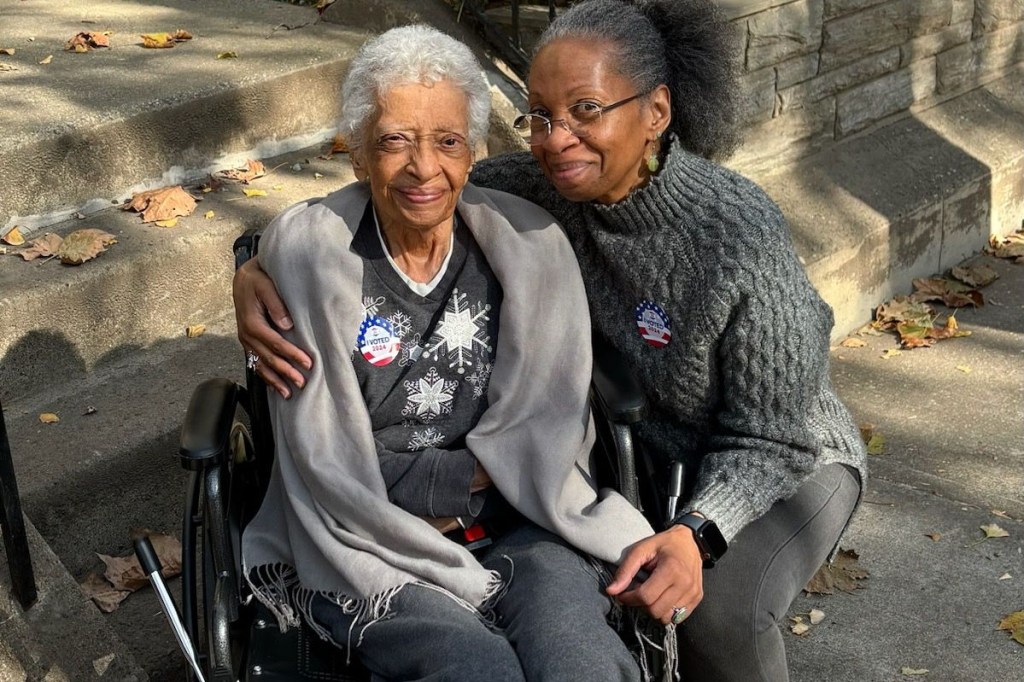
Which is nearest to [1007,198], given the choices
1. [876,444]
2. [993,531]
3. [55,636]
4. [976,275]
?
[976,275]

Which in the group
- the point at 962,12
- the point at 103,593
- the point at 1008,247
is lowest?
the point at 1008,247

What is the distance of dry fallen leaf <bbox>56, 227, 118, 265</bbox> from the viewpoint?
13.0ft

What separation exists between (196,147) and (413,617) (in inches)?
103

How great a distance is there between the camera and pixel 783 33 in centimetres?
513

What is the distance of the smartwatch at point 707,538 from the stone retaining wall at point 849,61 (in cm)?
243

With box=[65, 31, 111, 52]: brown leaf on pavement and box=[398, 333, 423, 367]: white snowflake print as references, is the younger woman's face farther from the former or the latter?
box=[65, 31, 111, 52]: brown leaf on pavement

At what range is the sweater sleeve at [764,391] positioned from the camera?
111 inches

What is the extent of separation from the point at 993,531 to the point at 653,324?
164 cm

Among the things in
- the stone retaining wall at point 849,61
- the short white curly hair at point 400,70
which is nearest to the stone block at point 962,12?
the stone retaining wall at point 849,61

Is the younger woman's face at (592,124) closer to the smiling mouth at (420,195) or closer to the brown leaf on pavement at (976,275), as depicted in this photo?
the smiling mouth at (420,195)

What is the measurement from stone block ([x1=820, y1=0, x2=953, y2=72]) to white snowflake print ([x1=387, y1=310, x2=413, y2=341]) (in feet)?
10.5

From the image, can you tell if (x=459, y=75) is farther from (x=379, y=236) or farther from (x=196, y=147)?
(x=196, y=147)

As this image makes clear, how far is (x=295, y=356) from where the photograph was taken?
2.74 meters

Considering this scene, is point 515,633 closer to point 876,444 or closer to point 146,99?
point 876,444
